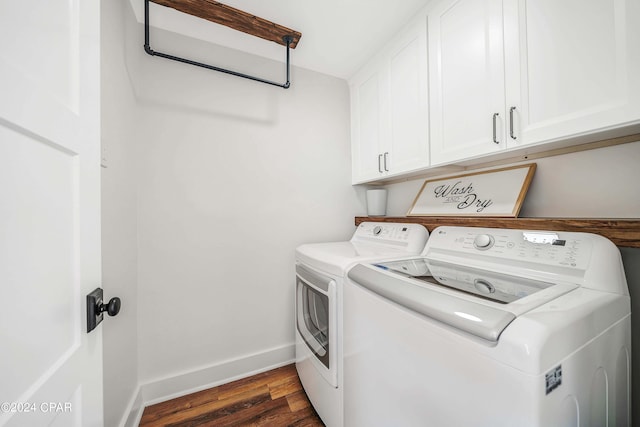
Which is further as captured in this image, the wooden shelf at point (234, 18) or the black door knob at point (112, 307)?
the wooden shelf at point (234, 18)

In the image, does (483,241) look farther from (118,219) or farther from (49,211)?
(118,219)

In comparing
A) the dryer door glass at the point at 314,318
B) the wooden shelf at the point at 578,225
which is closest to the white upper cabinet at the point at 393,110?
the wooden shelf at the point at 578,225

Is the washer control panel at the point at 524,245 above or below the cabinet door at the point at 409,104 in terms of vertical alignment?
below

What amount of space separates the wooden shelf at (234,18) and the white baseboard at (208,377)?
2.28 meters

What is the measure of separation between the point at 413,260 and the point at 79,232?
1.29 meters

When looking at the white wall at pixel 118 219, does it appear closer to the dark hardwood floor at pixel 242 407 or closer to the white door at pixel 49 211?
the dark hardwood floor at pixel 242 407

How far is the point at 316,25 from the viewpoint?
148 cm

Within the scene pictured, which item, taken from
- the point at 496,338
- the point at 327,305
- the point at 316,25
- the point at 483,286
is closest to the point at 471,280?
the point at 483,286

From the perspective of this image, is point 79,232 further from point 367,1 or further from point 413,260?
point 367,1

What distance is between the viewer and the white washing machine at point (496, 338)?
489mm

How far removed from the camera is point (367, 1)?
4.25 ft

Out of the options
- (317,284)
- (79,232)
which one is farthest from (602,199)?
(79,232)

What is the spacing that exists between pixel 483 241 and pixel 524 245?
14cm

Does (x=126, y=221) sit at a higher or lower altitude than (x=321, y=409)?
higher
